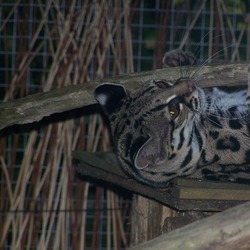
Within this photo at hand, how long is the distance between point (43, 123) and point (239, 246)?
3280 millimetres

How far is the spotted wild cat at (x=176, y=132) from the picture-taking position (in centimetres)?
373

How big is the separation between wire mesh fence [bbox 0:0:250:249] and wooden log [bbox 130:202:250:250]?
3200 millimetres

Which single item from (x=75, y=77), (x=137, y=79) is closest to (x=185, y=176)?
(x=137, y=79)

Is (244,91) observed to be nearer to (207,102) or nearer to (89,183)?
(207,102)

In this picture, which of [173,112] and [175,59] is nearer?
[173,112]

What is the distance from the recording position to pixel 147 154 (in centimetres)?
362

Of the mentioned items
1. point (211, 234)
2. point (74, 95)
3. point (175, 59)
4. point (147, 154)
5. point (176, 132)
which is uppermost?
point (175, 59)

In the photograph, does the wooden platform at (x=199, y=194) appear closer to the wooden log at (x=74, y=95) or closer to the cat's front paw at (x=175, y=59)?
the wooden log at (x=74, y=95)

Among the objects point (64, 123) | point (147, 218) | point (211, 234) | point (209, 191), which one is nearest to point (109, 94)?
point (147, 218)

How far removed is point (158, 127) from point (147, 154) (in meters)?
0.17

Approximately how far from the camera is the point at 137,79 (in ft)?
13.0

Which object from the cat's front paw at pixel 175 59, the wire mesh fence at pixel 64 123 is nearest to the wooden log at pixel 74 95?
the cat's front paw at pixel 175 59

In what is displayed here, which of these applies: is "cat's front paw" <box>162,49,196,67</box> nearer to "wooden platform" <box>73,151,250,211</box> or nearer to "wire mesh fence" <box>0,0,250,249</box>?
"wooden platform" <box>73,151,250,211</box>

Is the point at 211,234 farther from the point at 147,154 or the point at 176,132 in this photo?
the point at 176,132
